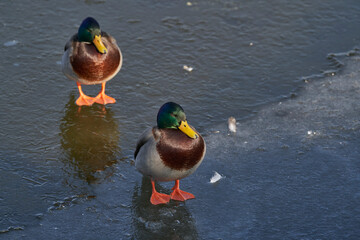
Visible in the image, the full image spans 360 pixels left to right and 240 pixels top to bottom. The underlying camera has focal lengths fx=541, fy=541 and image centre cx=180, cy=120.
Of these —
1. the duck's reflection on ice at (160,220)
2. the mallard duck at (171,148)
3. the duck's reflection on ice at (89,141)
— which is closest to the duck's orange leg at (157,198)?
the duck's reflection on ice at (160,220)

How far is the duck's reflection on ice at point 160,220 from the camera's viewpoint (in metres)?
3.92

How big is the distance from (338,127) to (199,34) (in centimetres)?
242

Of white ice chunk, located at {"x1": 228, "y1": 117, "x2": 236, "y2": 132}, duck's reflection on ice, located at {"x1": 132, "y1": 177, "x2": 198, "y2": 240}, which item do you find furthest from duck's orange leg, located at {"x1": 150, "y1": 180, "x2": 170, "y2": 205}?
white ice chunk, located at {"x1": 228, "y1": 117, "x2": 236, "y2": 132}

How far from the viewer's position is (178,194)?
4.34 metres

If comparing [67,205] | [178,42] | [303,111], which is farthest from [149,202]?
[178,42]

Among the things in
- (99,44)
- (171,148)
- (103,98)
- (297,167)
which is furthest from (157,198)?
(99,44)

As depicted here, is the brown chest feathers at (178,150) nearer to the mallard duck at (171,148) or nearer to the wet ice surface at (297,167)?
the mallard duck at (171,148)

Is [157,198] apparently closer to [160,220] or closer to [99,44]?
[160,220]

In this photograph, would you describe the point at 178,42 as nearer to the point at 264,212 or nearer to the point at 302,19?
the point at 302,19

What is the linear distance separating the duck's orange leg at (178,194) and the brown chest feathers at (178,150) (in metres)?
0.36

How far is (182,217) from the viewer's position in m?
4.13

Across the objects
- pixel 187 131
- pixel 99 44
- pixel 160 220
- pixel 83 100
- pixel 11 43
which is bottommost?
pixel 160 220

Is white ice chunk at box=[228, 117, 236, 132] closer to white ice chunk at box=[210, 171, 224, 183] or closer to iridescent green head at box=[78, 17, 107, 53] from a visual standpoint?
white ice chunk at box=[210, 171, 224, 183]

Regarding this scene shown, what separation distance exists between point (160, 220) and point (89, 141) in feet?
4.42
